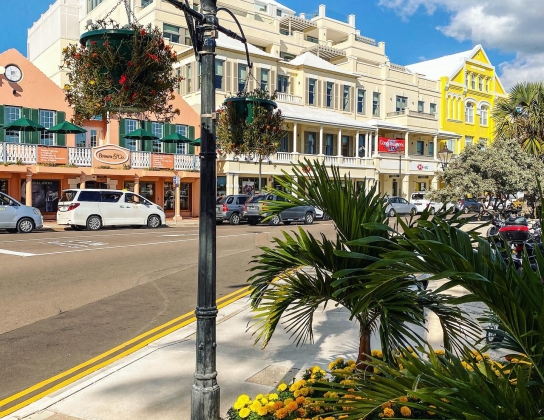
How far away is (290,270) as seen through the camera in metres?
3.82

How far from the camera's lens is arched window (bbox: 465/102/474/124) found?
53506mm

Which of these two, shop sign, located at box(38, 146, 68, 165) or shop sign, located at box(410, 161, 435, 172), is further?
shop sign, located at box(410, 161, 435, 172)

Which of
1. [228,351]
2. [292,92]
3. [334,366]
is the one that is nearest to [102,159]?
[292,92]

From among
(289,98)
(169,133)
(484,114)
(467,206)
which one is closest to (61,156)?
(169,133)

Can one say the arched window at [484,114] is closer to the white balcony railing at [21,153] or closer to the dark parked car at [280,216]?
the dark parked car at [280,216]

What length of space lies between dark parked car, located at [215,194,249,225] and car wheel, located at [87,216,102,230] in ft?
20.8

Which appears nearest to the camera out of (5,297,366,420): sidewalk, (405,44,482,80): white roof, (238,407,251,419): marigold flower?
(238,407,251,419): marigold flower

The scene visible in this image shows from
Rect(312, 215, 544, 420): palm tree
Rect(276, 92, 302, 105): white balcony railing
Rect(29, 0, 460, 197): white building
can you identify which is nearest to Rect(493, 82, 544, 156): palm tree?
Rect(29, 0, 460, 197): white building

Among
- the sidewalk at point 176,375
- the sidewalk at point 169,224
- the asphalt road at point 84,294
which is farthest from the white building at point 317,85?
the sidewalk at point 176,375

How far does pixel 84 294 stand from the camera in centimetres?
934

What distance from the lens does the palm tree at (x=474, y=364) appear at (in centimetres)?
210

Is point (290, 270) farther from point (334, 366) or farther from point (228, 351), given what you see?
point (228, 351)

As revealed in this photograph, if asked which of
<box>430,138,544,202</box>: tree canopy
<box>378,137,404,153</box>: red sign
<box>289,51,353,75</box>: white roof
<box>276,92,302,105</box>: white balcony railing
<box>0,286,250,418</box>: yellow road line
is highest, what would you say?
<box>289,51,353,75</box>: white roof

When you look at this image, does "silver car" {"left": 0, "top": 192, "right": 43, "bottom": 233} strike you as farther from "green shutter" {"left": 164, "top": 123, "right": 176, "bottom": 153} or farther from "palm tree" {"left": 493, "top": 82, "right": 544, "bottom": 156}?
"palm tree" {"left": 493, "top": 82, "right": 544, "bottom": 156}
